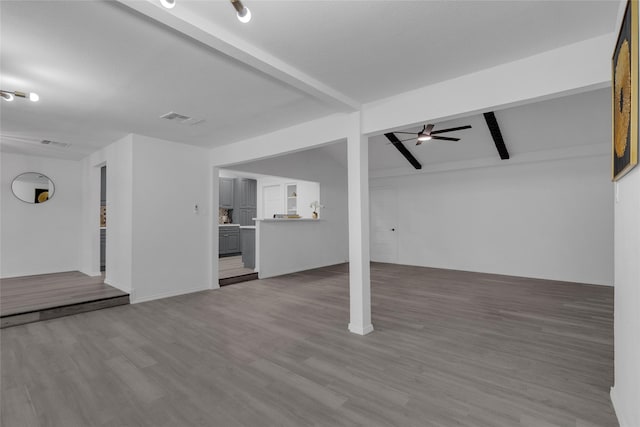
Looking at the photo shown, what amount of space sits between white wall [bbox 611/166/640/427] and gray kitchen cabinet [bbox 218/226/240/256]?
814cm

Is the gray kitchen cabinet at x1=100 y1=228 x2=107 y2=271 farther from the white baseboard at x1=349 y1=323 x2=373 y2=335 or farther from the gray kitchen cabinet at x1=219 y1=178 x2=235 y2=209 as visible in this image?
the white baseboard at x1=349 y1=323 x2=373 y2=335

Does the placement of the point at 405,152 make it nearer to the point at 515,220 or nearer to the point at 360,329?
the point at 515,220

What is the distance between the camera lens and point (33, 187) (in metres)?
6.13

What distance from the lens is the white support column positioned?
3.37 metres

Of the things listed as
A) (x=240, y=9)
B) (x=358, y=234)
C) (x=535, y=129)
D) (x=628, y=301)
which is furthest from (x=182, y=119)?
(x=535, y=129)

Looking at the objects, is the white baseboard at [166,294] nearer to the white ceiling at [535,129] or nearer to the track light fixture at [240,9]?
the track light fixture at [240,9]

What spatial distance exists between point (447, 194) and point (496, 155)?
1.32m

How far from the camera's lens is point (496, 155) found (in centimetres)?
641

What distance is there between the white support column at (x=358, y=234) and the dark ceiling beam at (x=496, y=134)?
2.80 meters

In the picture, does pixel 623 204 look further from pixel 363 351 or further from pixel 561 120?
pixel 561 120

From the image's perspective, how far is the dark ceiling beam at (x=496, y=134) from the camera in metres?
5.13

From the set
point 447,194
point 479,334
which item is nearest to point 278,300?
point 479,334

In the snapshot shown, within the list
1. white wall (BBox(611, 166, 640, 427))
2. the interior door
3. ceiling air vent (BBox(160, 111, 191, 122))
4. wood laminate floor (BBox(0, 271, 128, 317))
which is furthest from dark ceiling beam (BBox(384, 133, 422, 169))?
wood laminate floor (BBox(0, 271, 128, 317))

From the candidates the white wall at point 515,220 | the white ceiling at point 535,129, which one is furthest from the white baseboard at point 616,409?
the white wall at point 515,220
